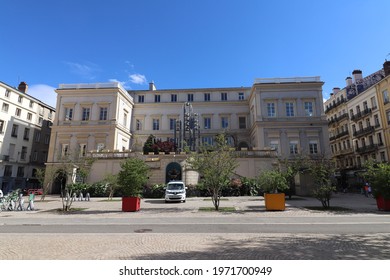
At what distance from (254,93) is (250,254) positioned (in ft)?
121

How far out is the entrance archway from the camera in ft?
97.5

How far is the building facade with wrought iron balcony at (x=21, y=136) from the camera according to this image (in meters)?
38.5

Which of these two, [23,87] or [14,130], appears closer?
[14,130]

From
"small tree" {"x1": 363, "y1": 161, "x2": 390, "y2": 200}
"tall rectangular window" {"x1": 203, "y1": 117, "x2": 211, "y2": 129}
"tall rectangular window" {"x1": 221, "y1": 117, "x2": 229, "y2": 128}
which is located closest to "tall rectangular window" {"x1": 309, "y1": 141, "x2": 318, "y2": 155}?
"tall rectangular window" {"x1": 221, "y1": 117, "x2": 229, "y2": 128}

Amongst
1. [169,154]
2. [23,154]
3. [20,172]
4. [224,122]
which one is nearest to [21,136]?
[23,154]

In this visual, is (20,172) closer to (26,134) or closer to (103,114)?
(26,134)

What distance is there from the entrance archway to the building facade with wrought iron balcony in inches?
901

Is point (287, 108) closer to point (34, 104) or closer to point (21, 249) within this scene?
point (21, 249)

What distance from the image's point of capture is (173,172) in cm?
2981

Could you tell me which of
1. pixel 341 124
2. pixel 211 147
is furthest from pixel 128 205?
pixel 341 124

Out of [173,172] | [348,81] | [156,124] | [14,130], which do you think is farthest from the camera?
[348,81]

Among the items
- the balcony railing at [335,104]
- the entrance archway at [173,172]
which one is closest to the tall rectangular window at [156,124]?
the entrance archway at [173,172]

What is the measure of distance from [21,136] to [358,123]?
190ft

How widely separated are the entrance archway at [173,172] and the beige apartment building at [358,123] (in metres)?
27.8
